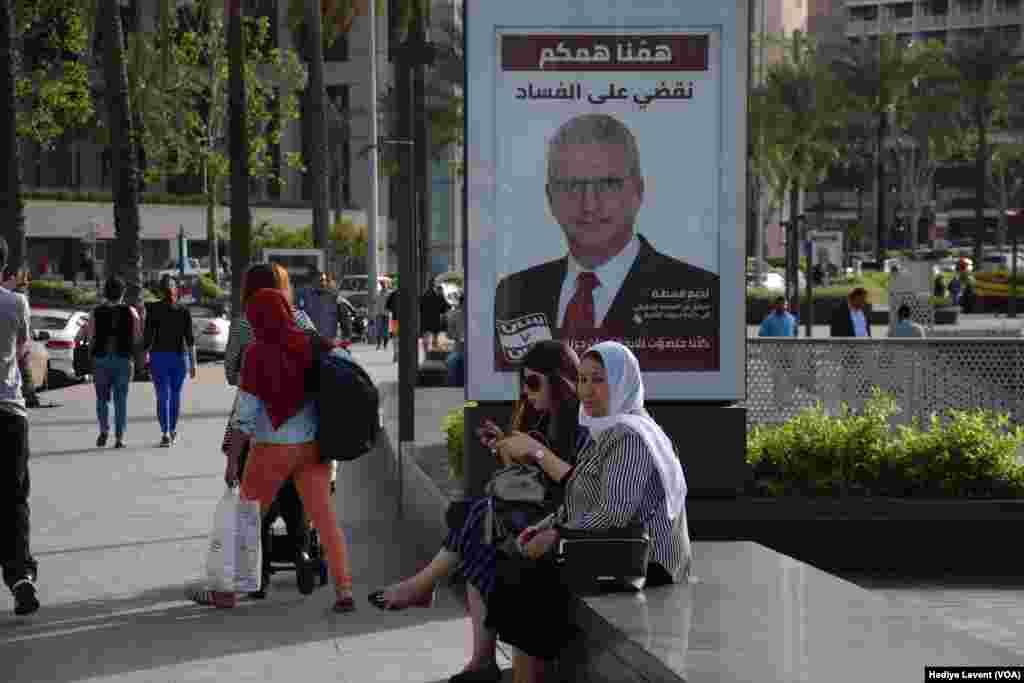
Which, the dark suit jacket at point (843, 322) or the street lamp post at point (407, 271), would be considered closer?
the street lamp post at point (407, 271)

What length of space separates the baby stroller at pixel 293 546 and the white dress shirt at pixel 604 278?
5.61ft

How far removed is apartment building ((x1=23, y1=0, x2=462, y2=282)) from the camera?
82.2 metres

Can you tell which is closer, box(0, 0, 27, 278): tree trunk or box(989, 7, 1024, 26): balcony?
box(0, 0, 27, 278): tree trunk

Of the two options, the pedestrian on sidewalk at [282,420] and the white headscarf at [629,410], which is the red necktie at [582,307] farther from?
the white headscarf at [629,410]

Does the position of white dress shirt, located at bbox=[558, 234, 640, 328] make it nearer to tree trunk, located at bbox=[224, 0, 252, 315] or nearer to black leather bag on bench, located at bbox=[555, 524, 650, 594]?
black leather bag on bench, located at bbox=[555, 524, 650, 594]

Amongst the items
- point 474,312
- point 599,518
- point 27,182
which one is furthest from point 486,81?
point 27,182

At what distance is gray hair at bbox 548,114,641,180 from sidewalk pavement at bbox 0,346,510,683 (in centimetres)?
244

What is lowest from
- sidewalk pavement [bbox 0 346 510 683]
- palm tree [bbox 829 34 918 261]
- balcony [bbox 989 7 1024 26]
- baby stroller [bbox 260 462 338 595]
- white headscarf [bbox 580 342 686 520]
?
sidewalk pavement [bbox 0 346 510 683]

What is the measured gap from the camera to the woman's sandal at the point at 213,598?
30.2 ft

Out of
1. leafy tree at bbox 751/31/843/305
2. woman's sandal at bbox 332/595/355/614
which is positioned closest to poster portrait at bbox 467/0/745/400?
woman's sandal at bbox 332/595/355/614

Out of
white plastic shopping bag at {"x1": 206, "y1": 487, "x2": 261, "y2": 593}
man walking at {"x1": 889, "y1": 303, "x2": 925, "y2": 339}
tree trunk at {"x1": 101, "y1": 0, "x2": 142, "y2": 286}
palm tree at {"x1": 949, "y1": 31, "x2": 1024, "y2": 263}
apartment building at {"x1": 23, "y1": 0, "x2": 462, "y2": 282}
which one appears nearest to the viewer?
white plastic shopping bag at {"x1": 206, "y1": 487, "x2": 261, "y2": 593}

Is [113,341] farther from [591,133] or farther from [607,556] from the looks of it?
[607,556]

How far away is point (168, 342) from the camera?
17.8 m

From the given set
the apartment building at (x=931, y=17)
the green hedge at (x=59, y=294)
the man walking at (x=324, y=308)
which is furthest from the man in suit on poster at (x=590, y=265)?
the apartment building at (x=931, y=17)
